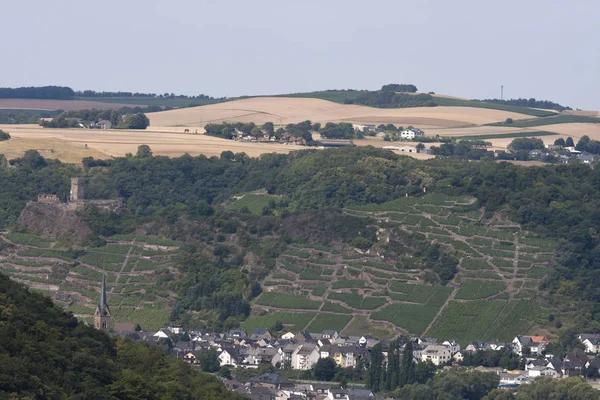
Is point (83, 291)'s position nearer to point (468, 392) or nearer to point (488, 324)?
point (488, 324)

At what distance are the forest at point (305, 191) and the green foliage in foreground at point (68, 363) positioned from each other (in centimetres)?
3682

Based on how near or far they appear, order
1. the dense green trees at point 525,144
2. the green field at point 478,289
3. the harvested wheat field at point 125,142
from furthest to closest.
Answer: the dense green trees at point 525,144 < the harvested wheat field at point 125,142 < the green field at point 478,289

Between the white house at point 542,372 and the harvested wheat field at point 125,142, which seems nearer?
the white house at point 542,372

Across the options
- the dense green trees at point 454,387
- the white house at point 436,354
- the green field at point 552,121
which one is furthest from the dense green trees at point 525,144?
the dense green trees at point 454,387

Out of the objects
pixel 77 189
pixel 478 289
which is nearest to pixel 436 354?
pixel 478 289

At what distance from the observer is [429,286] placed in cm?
10762

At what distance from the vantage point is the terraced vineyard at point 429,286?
102875 mm

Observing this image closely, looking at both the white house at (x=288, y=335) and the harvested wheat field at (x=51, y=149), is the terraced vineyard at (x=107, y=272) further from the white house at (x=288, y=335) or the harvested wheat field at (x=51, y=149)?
the harvested wheat field at (x=51, y=149)

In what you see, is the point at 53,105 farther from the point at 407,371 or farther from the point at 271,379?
the point at 407,371

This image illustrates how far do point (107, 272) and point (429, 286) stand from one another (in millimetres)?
18963

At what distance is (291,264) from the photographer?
113m

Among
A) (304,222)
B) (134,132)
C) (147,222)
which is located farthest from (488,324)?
(134,132)

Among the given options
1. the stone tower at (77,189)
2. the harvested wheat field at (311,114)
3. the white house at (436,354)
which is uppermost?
the harvested wheat field at (311,114)

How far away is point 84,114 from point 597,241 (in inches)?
2307
